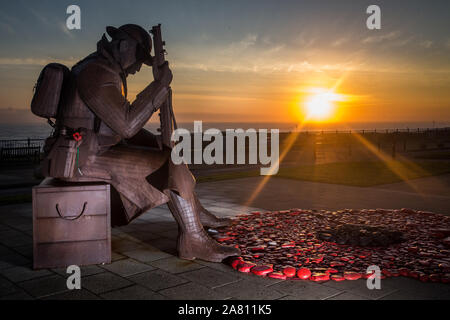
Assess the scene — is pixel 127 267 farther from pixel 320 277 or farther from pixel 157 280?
pixel 320 277

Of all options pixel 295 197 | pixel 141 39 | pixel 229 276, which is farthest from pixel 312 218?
pixel 141 39

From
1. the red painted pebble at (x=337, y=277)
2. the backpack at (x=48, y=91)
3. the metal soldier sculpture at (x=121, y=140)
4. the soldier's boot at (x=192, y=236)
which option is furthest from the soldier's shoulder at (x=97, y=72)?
the red painted pebble at (x=337, y=277)

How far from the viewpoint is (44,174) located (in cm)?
430

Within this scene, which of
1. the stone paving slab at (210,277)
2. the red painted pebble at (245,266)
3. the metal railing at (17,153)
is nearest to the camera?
the stone paving slab at (210,277)

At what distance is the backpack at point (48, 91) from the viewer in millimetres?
4320

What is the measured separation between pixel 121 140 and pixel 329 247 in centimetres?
271

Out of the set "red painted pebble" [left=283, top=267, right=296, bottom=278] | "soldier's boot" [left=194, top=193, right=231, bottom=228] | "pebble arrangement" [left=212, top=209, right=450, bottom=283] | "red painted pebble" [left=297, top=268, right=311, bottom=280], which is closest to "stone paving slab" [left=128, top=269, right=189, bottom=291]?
"pebble arrangement" [left=212, top=209, right=450, bottom=283]

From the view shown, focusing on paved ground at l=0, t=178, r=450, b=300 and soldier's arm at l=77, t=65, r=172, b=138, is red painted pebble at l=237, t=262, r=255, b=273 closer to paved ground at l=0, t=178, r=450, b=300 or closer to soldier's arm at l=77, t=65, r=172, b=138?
paved ground at l=0, t=178, r=450, b=300

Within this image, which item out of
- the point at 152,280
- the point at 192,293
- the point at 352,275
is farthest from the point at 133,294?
the point at 352,275

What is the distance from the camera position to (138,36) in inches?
183

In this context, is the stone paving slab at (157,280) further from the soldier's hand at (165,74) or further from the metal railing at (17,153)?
the metal railing at (17,153)

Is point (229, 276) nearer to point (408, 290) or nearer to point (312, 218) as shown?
point (408, 290)

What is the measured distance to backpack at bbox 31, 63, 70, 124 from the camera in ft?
14.2

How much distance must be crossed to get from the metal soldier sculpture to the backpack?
28mm
